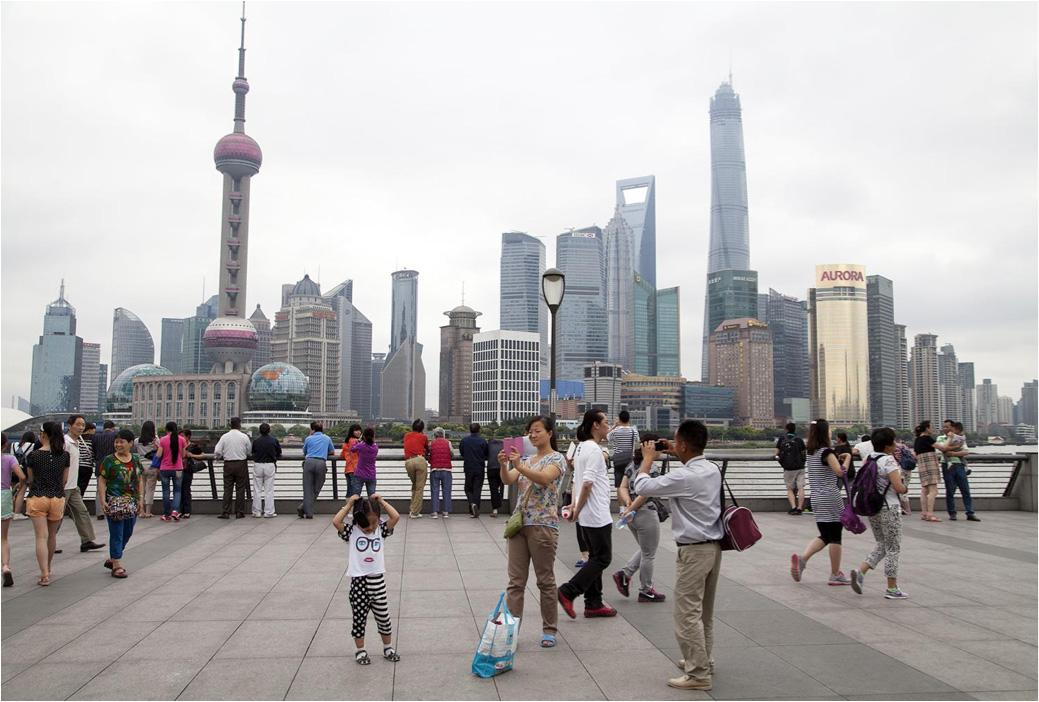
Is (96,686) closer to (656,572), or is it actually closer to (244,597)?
(244,597)

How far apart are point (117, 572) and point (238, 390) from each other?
526 feet

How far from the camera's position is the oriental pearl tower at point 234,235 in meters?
149

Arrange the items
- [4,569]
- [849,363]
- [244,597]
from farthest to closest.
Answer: [849,363]
[4,569]
[244,597]

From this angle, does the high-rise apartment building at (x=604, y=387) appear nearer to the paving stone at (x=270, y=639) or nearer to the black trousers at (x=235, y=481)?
the black trousers at (x=235, y=481)

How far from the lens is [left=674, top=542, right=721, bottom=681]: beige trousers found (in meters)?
5.27

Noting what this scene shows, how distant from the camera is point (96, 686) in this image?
5266 mm

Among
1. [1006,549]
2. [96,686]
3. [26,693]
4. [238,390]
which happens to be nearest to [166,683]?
[96,686]

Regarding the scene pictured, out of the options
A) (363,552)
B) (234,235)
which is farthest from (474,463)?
(234,235)

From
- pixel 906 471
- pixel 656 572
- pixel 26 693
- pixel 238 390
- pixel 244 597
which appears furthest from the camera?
pixel 238 390

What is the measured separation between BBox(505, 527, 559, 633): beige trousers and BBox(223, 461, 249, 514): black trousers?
936 cm

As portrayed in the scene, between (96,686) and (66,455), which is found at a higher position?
(66,455)

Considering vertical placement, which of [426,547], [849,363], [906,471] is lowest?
[426,547]

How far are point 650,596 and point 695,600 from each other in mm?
2567

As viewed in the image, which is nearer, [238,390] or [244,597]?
[244,597]
